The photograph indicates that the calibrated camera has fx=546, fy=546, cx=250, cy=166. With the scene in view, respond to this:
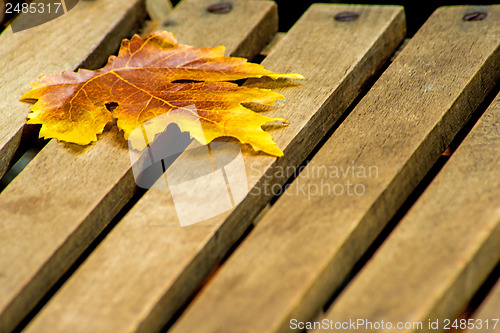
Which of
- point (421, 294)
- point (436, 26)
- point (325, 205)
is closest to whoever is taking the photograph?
point (421, 294)

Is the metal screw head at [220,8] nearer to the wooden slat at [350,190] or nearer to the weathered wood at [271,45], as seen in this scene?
the weathered wood at [271,45]

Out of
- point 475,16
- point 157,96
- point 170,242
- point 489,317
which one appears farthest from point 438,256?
point 475,16

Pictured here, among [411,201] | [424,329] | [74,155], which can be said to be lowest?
[411,201]

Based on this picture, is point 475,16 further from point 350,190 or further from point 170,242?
point 170,242

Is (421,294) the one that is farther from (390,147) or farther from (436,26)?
(436,26)

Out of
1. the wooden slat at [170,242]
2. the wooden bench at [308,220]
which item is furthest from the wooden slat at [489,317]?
the wooden slat at [170,242]

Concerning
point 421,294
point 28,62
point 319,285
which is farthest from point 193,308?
point 28,62

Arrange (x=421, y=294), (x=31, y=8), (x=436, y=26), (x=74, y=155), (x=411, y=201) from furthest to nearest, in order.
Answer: (x=31, y=8) → (x=436, y=26) → (x=411, y=201) → (x=74, y=155) → (x=421, y=294)

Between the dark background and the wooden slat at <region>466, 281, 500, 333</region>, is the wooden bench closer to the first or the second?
the wooden slat at <region>466, 281, 500, 333</region>
